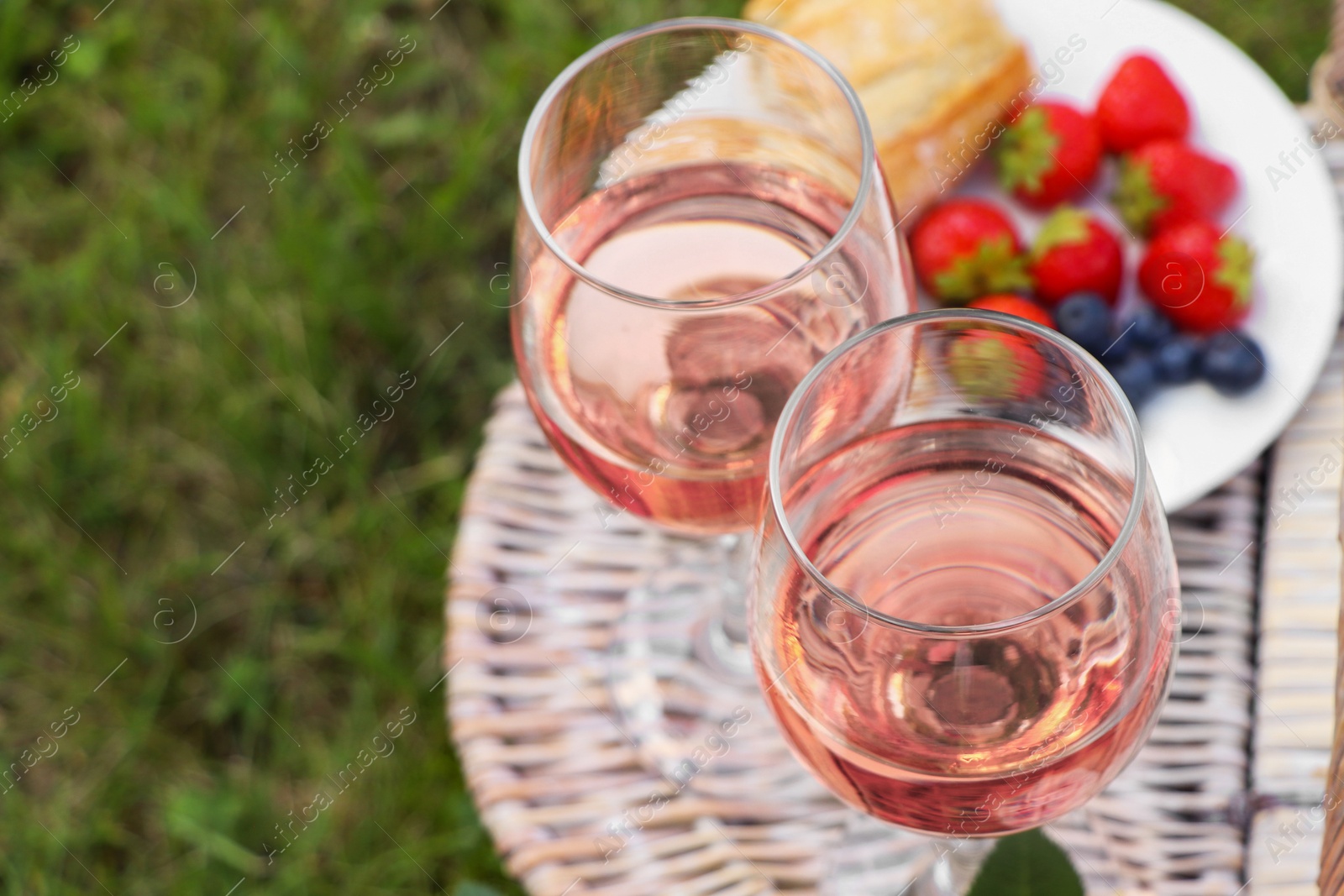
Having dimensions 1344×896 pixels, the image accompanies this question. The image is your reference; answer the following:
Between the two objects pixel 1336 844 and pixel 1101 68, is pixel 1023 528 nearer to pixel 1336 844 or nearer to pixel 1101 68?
pixel 1336 844

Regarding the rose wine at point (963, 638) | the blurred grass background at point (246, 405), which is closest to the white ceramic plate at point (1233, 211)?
the rose wine at point (963, 638)

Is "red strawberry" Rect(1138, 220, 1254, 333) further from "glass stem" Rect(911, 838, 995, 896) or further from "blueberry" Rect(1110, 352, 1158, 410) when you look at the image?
"glass stem" Rect(911, 838, 995, 896)

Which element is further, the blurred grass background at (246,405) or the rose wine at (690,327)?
the blurred grass background at (246,405)

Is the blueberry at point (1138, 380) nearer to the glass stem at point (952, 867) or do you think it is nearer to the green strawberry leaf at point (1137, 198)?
the green strawberry leaf at point (1137, 198)

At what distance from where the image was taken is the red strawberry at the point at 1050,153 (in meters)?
1.31

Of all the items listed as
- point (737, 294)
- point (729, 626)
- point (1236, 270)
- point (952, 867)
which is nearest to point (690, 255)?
point (737, 294)

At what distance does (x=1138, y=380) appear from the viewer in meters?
1.17

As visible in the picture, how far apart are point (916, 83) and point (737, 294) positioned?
2.18 ft

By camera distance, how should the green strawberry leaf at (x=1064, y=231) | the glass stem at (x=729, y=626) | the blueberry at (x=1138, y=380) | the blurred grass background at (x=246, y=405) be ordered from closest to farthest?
1. the glass stem at (x=729, y=626)
2. the blueberry at (x=1138, y=380)
3. the green strawberry leaf at (x=1064, y=231)
4. the blurred grass background at (x=246, y=405)

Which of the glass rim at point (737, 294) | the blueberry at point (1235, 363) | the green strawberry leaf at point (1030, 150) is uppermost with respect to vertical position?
the glass rim at point (737, 294)

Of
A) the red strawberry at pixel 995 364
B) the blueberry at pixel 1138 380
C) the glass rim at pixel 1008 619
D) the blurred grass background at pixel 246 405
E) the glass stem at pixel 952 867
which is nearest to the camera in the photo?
the glass rim at pixel 1008 619

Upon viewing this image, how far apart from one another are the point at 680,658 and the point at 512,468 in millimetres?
217

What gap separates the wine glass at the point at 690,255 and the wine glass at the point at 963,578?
2.5 inches

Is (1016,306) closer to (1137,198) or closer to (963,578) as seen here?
(1137,198)
